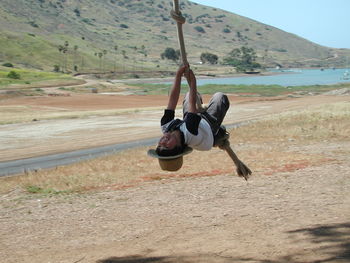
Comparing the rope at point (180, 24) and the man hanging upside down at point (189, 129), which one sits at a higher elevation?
the rope at point (180, 24)

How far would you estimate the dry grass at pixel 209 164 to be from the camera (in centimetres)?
1512

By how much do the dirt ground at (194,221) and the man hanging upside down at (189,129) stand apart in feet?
5.66

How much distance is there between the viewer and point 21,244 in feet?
31.8

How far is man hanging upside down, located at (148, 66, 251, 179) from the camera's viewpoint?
6922 mm

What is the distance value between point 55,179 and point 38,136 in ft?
68.7

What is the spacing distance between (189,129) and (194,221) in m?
3.44

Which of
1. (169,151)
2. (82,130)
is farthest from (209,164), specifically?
(82,130)

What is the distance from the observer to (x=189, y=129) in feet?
23.2

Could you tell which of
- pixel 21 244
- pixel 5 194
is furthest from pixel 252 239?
pixel 5 194

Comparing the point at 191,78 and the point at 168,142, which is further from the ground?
the point at 191,78

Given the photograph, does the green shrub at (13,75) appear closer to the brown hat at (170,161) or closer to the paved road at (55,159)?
the paved road at (55,159)

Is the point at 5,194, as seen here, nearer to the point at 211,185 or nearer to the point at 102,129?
the point at 211,185

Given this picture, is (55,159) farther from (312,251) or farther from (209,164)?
(312,251)

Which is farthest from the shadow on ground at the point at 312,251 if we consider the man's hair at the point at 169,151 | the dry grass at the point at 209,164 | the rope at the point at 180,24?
the dry grass at the point at 209,164
